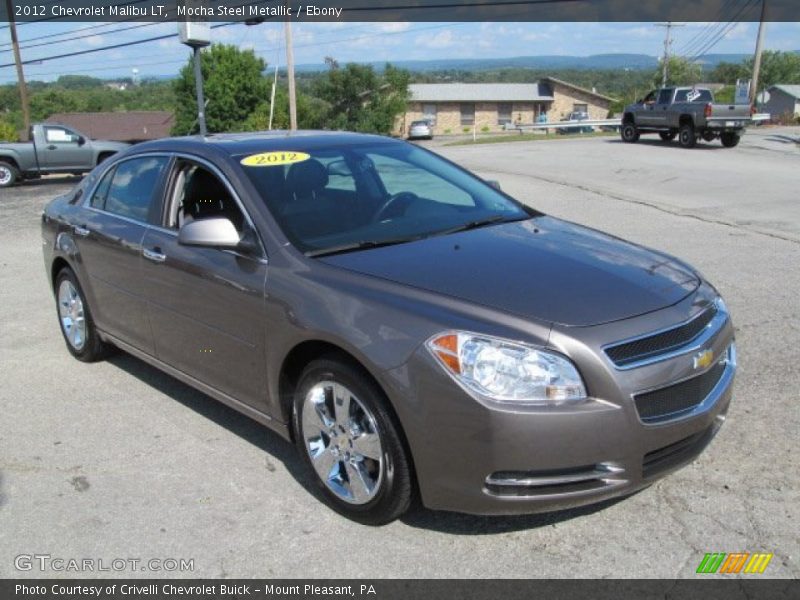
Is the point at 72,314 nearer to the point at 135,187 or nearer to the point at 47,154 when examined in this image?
the point at 135,187

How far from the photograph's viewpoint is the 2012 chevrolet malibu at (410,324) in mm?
2850

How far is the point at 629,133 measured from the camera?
28.0 metres

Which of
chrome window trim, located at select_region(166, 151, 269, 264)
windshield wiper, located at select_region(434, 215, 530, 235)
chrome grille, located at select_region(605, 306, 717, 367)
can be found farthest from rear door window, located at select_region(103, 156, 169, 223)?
chrome grille, located at select_region(605, 306, 717, 367)

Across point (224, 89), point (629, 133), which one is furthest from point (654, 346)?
point (224, 89)

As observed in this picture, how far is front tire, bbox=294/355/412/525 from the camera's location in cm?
311

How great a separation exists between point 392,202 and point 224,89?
68535 mm

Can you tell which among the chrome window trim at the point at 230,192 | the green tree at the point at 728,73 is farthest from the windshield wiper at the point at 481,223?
the green tree at the point at 728,73

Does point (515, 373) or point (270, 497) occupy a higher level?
point (515, 373)

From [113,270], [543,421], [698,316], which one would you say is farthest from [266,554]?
[113,270]

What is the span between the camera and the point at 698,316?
3250 millimetres

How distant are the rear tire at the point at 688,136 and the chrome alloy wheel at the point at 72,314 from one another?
23.0 meters

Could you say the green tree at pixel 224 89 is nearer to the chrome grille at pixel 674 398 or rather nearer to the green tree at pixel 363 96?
the green tree at pixel 363 96
